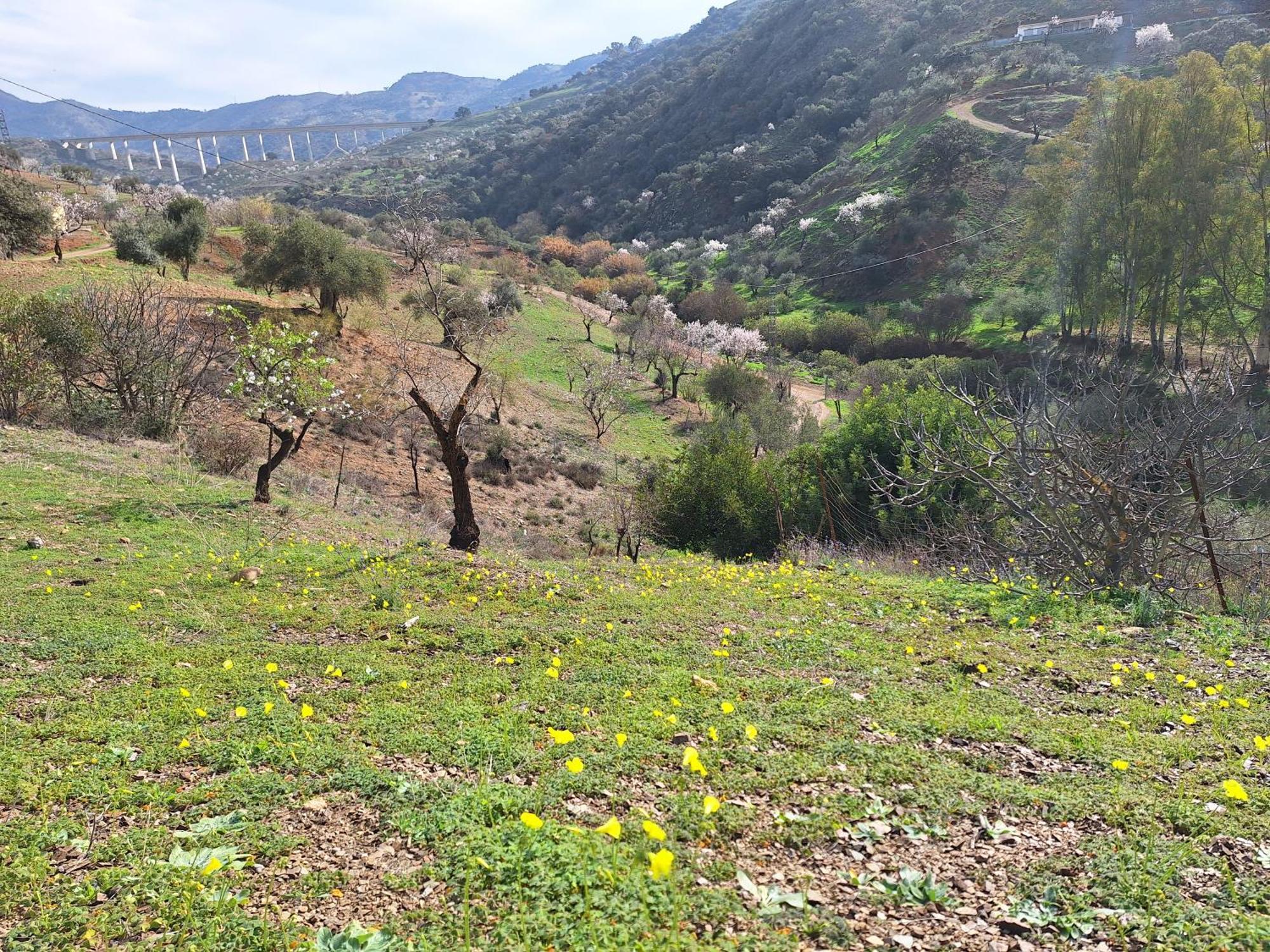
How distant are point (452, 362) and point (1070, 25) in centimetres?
9018

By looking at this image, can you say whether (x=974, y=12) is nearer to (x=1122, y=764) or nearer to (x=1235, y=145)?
(x=1235, y=145)

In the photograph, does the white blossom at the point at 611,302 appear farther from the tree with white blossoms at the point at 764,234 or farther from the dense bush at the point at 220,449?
the dense bush at the point at 220,449

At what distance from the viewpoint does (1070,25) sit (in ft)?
263

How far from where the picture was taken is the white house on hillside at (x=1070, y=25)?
73625 millimetres

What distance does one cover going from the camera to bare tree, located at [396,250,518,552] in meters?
9.64

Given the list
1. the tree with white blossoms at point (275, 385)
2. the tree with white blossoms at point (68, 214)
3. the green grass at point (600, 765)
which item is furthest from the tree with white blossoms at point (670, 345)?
the green grass at point (600, 765)

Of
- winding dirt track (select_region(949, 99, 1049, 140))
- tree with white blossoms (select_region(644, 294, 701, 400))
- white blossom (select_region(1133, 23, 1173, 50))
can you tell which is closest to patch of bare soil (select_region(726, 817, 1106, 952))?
tree with white blossoms (select_region(644, 294, 701, 400))

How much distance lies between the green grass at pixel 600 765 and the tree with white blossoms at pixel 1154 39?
80879 mm

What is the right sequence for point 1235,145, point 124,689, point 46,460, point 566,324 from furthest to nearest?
point 566,324 < point 1235,145 < point 46,460 < point 124,689

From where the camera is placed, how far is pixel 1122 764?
327 cm

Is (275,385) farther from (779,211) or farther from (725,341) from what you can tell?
(779,211)

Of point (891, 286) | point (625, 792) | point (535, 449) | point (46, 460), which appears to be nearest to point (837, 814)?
point (625, 792)

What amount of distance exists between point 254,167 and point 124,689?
594 feet

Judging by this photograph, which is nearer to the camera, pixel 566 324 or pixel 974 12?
pixel 566 324
